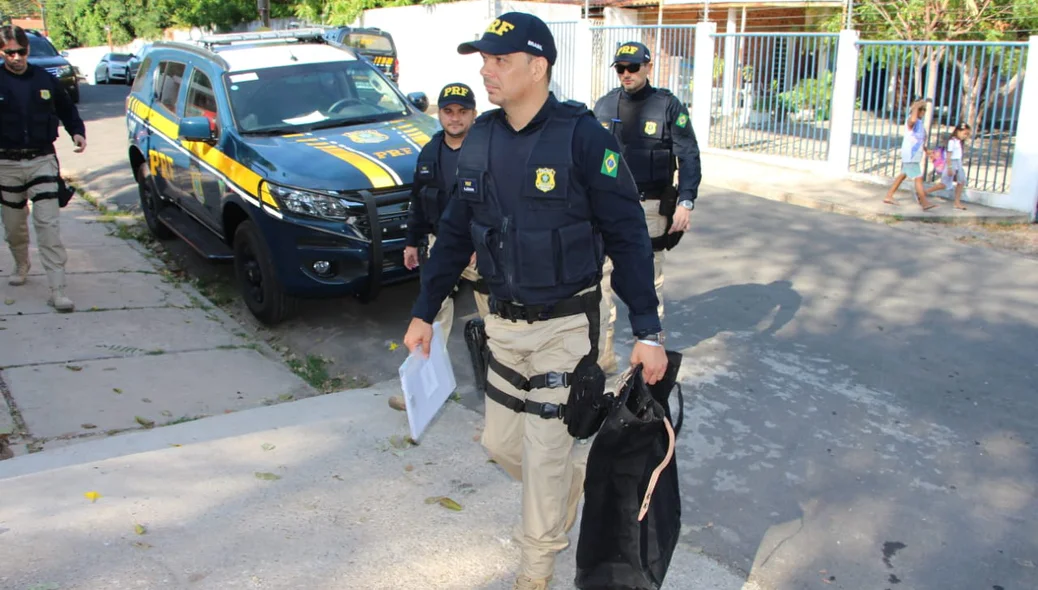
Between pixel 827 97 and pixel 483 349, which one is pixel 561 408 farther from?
pixel 827 97

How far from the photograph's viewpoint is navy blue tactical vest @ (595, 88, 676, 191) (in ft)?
16.6

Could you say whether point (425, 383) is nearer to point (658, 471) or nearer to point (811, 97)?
point (658, 471)

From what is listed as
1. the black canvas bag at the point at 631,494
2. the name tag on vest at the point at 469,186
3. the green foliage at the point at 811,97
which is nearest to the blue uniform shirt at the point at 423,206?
the name tag on vest at the point at 469,186

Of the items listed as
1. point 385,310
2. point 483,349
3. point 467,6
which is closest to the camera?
point 483,349

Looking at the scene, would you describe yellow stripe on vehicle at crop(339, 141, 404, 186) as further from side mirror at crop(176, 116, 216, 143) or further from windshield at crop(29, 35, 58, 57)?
windshield at crop(29, 35, 58, 57)

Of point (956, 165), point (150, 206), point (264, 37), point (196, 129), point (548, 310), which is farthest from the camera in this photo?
point (956, 165)

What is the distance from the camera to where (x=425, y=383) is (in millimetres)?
3453

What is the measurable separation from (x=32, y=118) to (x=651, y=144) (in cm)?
436

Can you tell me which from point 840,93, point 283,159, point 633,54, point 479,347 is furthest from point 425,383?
point 840,93

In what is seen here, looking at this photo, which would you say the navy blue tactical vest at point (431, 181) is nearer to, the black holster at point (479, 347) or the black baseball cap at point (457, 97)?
the black baseball cap at point (457, 97)

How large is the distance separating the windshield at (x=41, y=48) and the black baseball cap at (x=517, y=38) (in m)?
22.2

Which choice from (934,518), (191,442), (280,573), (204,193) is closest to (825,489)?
(934,518)

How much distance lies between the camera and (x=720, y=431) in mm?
4578

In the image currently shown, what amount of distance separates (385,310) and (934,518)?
13.6 feet
